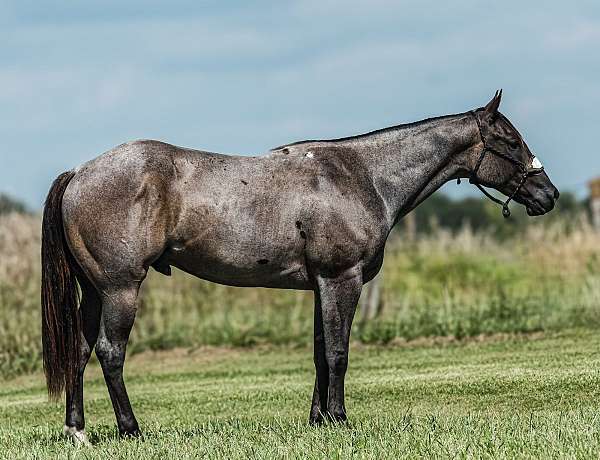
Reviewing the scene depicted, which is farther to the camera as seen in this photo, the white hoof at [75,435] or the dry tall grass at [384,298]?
the dry tall grass at [384,298]

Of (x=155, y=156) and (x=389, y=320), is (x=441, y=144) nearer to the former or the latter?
(x=155, y=156)

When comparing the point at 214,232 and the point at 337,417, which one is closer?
the point at 214,232

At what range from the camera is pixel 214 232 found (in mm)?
8234

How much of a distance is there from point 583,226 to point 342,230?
14957 mm

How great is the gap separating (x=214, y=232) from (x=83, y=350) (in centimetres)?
135

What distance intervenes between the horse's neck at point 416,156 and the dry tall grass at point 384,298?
7176 millimetres

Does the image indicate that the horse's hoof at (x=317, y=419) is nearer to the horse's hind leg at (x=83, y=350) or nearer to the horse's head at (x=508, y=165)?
the horse's hind leg at (x=83, y=350)

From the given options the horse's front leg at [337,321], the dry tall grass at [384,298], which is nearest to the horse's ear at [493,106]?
the horse's front leg at [337,321]

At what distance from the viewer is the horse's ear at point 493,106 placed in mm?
8977

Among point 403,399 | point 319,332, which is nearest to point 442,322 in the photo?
point 403,399

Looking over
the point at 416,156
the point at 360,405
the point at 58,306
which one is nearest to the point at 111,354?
the point at 58,306

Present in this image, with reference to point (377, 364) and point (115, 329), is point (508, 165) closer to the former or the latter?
point (115, 329)

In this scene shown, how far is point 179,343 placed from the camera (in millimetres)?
17000

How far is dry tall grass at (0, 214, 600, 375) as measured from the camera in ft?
53.6
